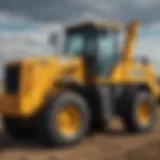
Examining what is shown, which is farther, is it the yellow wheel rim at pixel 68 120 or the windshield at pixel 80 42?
the windshield at pixel 80 42

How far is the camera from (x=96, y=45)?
10250mm

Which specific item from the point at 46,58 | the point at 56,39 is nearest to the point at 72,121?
the point at 46,58

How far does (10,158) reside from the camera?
8.05 meters

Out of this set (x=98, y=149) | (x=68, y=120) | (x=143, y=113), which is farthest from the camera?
(x=143, y=113)

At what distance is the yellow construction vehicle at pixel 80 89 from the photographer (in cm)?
897

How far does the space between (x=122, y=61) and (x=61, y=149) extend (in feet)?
10.2

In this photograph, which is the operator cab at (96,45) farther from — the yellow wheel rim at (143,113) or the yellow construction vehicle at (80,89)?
the yellow wheel rim at (143,113)

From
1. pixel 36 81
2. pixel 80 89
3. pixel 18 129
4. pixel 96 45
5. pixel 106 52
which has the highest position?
pixel 96 45

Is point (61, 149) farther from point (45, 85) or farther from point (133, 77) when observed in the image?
point (133, 77)

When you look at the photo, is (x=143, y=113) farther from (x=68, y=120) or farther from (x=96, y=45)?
(x=68, y=120)

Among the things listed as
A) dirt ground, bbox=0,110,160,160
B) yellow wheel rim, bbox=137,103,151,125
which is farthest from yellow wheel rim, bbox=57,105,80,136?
yellow wheel rim, bbox=137,103,151,125

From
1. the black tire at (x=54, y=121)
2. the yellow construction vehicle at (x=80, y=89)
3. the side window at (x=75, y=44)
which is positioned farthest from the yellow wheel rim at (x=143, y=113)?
the side window at (x=75, y=44)

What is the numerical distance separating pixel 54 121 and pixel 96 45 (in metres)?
2.39

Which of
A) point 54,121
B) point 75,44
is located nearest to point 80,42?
point 75,44
